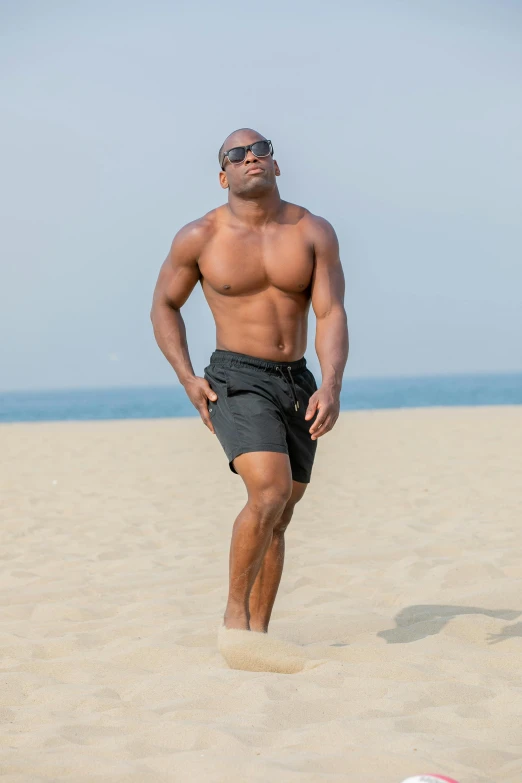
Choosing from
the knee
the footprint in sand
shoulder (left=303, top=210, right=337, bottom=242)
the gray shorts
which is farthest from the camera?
shoulder (left=303, top=210, right=337, bottom=242)

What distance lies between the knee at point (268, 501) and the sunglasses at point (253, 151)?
4.81 ft

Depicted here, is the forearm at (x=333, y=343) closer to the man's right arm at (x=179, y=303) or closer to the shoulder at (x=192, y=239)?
the man's right arm at (x=179, y=303)

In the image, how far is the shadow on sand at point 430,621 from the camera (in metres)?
4.31

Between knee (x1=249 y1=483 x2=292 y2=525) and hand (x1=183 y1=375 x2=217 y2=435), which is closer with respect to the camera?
knee (x1=249 y1=483 x2=292 y2=525)

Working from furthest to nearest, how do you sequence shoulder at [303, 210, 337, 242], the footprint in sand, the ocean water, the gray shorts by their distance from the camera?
the ocean water → shoulder at [303, 210, 337, 242] → the gray shorts → the footprint in sand

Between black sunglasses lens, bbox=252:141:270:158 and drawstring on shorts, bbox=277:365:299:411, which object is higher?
black sunglasses lens, bbox=252:141:270:158

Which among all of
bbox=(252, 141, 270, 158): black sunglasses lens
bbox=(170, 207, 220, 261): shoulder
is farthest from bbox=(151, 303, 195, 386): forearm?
bbox=(252, 141, 270, 158): black sunglasses lens

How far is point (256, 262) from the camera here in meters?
4.24

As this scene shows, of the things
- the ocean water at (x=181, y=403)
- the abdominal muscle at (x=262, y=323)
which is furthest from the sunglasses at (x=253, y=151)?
the ocean water at (x=181, y=403)

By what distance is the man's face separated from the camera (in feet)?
13.9

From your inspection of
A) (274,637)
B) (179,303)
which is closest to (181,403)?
(179,303)

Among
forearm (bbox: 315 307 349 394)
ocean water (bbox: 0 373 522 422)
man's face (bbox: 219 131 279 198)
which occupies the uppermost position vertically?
man's face (bbox: 219 131 279 198)

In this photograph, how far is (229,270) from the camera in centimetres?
423

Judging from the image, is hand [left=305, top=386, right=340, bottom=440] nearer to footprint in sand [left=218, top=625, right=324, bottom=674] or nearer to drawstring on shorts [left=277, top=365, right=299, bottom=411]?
drawstring on shorts [left=277, top=365, right=299, bottom=411]
